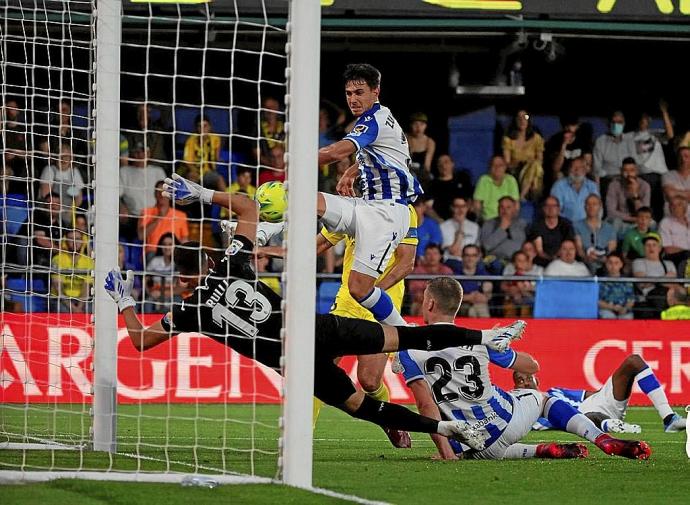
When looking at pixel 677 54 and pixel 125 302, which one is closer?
pixel 125 302

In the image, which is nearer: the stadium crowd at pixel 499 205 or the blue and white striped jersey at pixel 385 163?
the blue and white striped jersey at pixel 385 163

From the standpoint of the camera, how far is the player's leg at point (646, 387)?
365 inches

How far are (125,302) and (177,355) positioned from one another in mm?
6599

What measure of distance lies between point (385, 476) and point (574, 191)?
10.3m

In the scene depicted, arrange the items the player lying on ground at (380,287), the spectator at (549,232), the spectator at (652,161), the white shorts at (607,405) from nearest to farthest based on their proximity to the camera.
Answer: the player lying on ground at (380,287) → the white shorts at (607,405) → the spectator at (549,232) → the spectator at (652,161)

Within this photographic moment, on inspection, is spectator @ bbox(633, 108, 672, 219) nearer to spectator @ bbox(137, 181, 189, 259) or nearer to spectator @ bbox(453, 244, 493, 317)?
spectator @ bbox(453, 244, 493, 317)

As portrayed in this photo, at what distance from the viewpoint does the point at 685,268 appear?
16.8 meters

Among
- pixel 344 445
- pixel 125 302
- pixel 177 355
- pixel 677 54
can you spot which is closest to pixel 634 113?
pixel 677 54

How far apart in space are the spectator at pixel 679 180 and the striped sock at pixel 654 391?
8298mm

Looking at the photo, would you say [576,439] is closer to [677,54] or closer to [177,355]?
[177,355]

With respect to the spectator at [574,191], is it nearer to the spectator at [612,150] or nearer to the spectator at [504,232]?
the spectator at [612,150]

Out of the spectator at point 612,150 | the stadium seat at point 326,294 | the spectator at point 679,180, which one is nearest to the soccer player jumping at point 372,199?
the stadium seat at point 326,294

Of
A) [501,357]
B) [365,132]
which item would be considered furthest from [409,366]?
[365,132]

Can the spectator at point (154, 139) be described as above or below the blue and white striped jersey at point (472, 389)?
above
